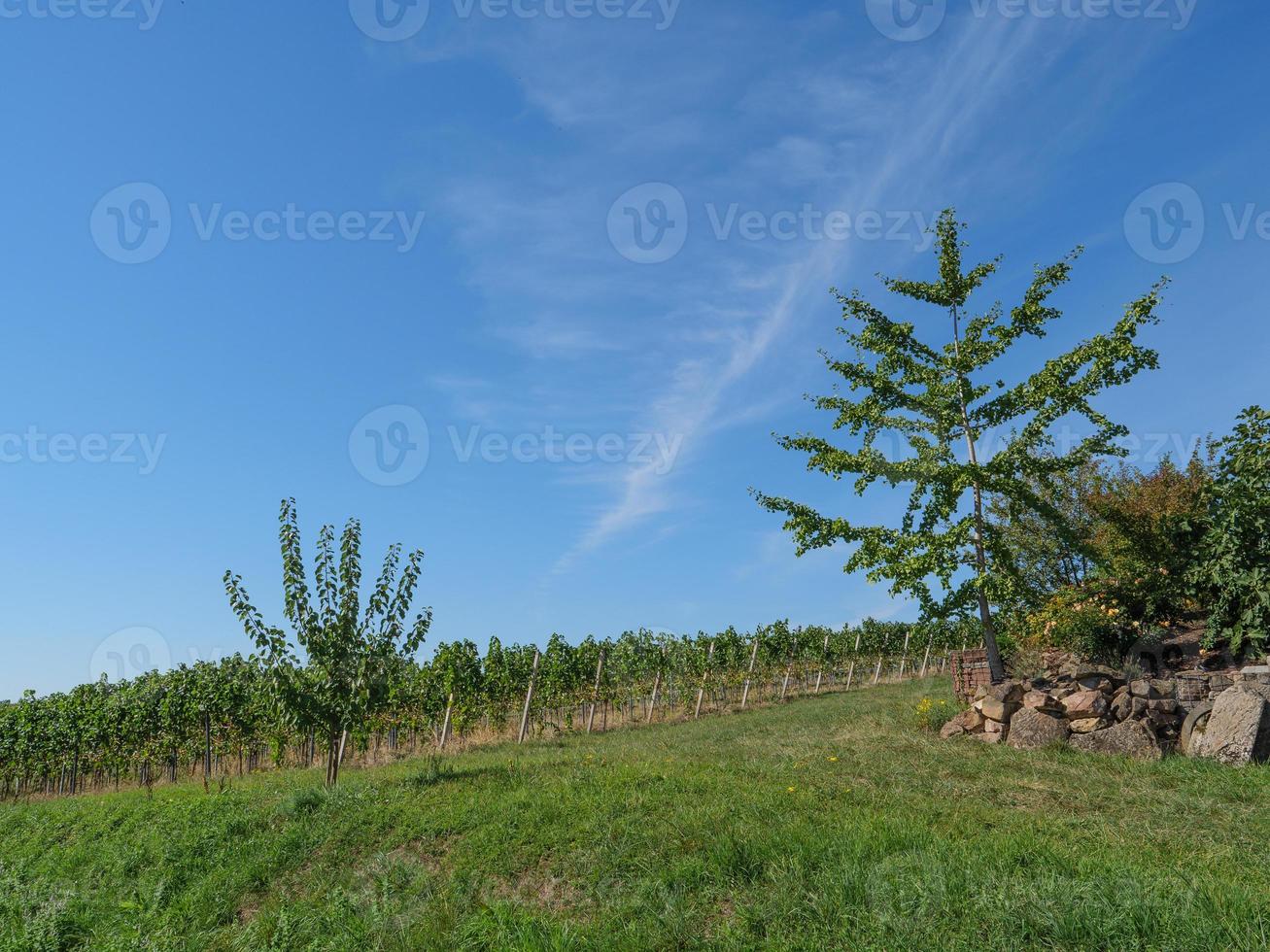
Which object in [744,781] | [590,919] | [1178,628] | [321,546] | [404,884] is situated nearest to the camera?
[590,919]

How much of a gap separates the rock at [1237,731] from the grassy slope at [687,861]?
749mm

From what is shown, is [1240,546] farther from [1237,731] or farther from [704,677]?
Answer: [704,677]

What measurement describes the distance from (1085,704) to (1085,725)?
374 mm

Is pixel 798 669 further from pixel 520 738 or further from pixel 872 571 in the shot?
pixel 872 571

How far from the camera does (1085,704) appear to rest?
14.4m

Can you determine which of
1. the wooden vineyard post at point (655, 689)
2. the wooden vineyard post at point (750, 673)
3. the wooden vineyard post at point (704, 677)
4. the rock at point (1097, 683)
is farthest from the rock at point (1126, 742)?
the wooden vineyard post at point (750, 673)

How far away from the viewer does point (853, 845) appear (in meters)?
7.30

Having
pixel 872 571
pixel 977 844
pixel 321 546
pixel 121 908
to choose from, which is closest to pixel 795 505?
pixel 872 571

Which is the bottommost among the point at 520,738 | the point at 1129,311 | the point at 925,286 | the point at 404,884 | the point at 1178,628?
the point at 520,738

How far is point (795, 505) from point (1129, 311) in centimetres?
903

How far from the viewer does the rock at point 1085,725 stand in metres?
14.2

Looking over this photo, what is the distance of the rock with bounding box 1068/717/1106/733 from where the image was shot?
14.2 meters

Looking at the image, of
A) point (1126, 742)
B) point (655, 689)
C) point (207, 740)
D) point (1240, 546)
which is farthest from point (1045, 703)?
point (207, 740)

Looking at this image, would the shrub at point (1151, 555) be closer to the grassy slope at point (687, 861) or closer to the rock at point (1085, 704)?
the rock at point (1085, 704)
